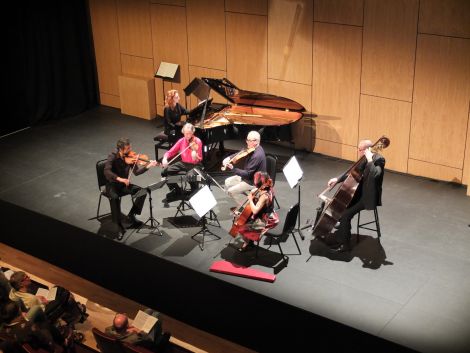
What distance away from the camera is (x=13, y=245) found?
8078mm

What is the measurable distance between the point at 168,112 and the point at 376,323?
14.7ft

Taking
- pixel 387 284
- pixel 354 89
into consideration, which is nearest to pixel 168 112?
pixel 354 89

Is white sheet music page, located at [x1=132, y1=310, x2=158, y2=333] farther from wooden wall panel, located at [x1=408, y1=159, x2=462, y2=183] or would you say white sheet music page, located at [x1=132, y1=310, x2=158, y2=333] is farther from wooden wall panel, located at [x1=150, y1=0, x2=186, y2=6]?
wooden wall panel, located at [x1=150, y1=0, x2=186, y2=6]

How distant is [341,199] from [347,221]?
0.88ft

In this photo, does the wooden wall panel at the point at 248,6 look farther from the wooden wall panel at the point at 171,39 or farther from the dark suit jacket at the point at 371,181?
the dark suit jacket at the point at 371,181

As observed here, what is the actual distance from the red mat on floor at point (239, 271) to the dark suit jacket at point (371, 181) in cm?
125

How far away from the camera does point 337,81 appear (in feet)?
30.6

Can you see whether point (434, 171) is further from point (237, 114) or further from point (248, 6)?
point (248, 6)

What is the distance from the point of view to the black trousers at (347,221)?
7.14 metres

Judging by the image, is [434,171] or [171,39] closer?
[434,171]

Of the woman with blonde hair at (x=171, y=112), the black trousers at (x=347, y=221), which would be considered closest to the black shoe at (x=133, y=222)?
the woman with blonde hair at (x=171, y=112)

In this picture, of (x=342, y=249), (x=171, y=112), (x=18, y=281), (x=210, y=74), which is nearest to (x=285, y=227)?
(x=342, y=249)

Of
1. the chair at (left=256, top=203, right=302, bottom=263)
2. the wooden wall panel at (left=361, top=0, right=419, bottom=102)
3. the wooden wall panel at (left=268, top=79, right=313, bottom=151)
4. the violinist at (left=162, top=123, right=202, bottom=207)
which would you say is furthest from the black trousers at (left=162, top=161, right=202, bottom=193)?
the wooden wall panel at (left=361, top=0, right=419, bottom=102)

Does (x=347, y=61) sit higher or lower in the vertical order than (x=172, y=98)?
higher
